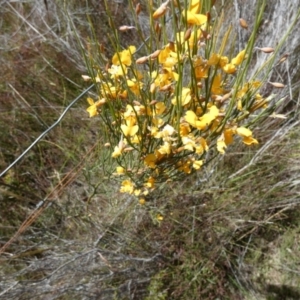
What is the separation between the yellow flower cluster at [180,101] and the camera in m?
0.67

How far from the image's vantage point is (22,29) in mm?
2225

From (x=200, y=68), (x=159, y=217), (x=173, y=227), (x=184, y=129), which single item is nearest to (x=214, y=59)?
(x=200, y=68)

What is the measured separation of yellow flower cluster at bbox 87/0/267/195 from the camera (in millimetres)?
669

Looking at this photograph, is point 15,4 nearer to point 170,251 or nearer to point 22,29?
point 22,29

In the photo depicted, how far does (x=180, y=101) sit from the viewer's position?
0.69 meters

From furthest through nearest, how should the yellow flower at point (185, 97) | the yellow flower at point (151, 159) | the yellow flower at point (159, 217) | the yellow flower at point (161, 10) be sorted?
the yellow flower at point (159, 217) < the yellow flower at point (151, 159) < the yellow flower at point (185, 97) < the yellow flower at point (161, 10)

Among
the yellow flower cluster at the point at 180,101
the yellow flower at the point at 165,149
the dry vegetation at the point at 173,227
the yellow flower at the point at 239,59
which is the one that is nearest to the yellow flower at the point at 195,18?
the yellow flower cluster at the point at 180,101

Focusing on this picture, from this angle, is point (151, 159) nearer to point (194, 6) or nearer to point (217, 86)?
point (217, 86)

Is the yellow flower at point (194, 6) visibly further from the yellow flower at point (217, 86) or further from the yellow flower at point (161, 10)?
the yellow flower at point (217, 86)

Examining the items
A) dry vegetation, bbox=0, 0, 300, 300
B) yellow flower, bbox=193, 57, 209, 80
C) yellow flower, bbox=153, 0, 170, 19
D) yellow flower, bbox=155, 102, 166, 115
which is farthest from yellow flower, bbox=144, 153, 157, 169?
dry vegetation, bbox=0, 0, 300, 300

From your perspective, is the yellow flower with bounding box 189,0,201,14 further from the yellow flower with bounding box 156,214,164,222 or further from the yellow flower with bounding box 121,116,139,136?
the yellow flower with bounding box 156,214,164,222

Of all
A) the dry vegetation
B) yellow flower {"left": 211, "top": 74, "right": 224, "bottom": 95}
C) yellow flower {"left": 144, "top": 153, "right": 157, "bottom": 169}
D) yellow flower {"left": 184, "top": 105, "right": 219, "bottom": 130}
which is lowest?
the dry vegetation

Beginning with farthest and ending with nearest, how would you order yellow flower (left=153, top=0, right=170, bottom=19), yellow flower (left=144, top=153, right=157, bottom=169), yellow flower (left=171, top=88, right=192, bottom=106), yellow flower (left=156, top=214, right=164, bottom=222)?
1. yellow flower (left=156, top=214, right=164, bottom=222)
2. yellow flower (left=144, top=153, right=157, bottom=169)
3. yellow flower (left=171, top=88, right=192, bottom=106)
4. yellow flower (left=153, top=0, right=170, bottom=19)

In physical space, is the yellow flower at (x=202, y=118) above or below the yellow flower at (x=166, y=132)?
above
